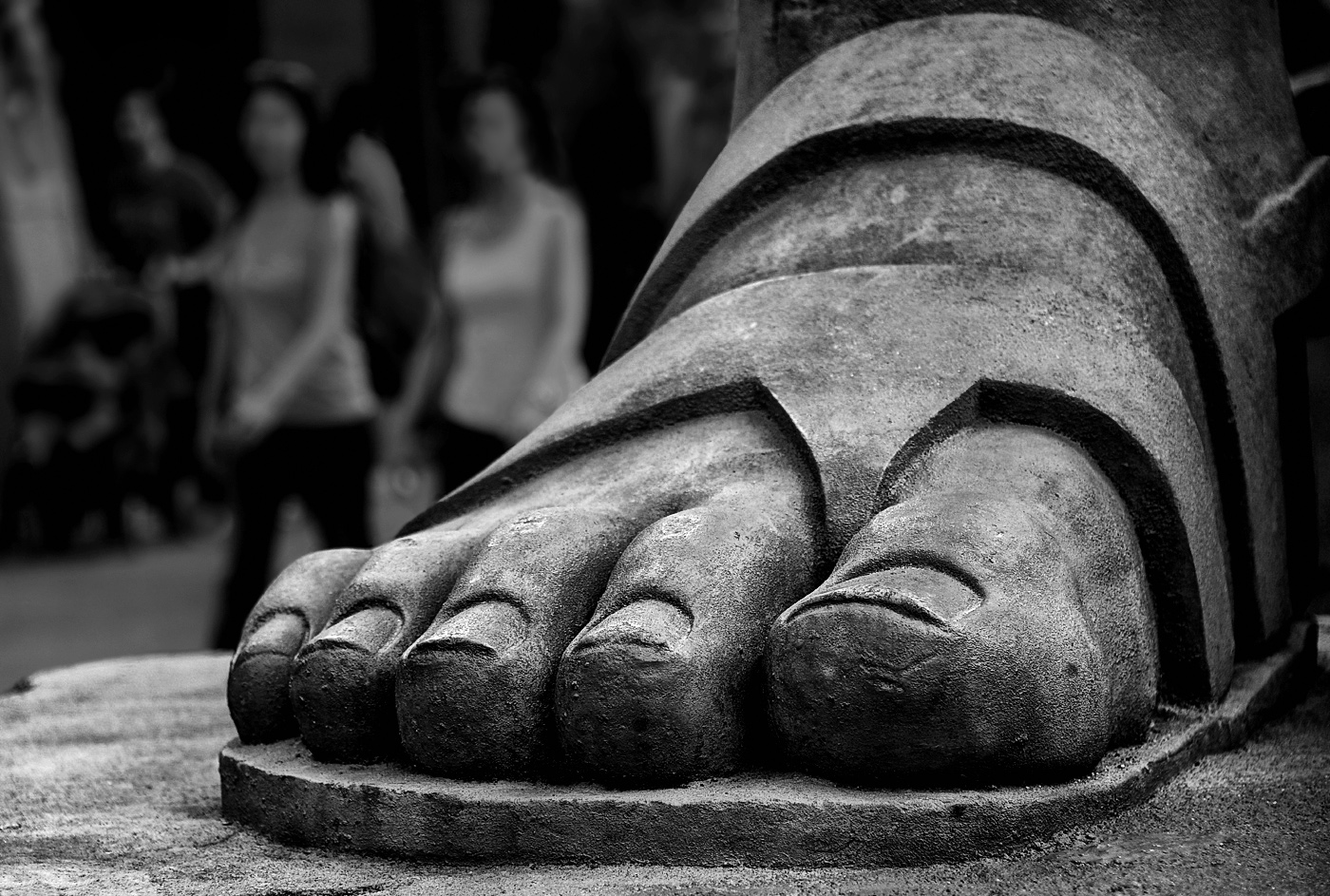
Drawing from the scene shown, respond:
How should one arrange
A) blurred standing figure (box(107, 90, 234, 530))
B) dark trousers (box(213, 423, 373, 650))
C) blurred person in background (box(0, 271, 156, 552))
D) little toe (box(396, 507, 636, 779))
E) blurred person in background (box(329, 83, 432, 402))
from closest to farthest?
little toe (box(396, 507, 636, 779)), dark trousers (box(213, 423, 373, 650)), blurred person in background (box(329, 83, 432, 402)), blurred person in background (box(0, 271, 156, 552)), blurred standing figure (box(107, 90, 234, 530))

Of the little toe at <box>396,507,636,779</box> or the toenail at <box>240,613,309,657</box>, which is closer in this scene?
the little toe at <box>396,507,636,779</box>

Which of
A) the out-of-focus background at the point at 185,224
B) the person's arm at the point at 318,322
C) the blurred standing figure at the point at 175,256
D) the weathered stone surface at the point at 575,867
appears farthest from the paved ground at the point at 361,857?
the blurred standing figure at the point at 175,256

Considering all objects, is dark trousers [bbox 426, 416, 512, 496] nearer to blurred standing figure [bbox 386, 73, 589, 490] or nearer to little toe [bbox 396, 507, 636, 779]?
blurred standing figure [bbox 386, 73, 589, 490]

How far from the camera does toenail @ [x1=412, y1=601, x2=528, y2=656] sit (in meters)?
1.55

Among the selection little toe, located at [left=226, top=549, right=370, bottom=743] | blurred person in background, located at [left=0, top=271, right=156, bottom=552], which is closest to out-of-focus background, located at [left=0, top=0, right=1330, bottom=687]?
blurred person in background, located at [left=0, top=271, right=156, bottom=552]

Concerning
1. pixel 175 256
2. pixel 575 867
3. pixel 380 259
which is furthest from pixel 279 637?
pixel 175 256

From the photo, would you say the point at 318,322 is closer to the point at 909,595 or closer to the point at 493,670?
the point at 493,670

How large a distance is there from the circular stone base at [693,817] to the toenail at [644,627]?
0.41ft

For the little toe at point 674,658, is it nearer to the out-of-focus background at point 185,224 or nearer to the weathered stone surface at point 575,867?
the weathered stone surface at point 575,867

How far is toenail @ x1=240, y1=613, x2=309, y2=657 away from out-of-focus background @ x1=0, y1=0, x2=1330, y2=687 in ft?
9.11

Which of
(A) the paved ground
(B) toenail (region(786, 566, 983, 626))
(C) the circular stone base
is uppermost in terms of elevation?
(B) toenail (region(786, 566, 983, 626))

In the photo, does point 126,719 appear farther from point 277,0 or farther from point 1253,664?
point 277,0

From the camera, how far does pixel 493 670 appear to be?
1.54m

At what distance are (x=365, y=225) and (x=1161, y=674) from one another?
3.32 metres
